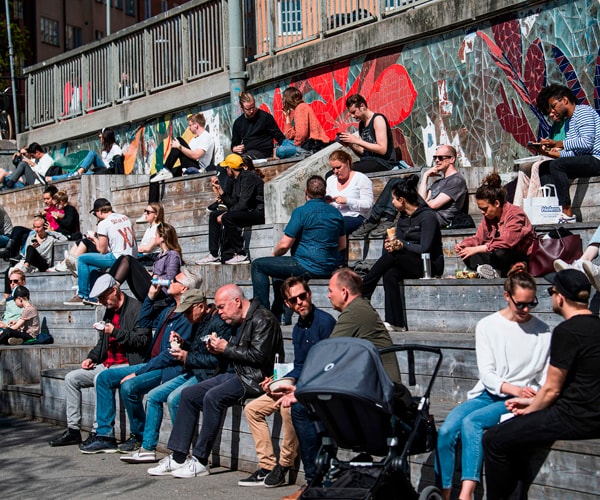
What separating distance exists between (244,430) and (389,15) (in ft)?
26.4

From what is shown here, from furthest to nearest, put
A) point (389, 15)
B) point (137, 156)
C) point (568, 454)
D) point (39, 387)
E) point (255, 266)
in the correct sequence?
point (137, 156) → point (389, 15) → point (39, 387) → point (255, 266) → point (568, 454)

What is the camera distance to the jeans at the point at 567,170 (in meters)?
10.5

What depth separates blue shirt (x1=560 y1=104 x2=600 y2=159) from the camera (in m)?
10.6

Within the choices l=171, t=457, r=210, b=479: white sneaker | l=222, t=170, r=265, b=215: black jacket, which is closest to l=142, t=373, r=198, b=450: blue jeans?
l=171, t=457, r=210, b=479: white sneaker

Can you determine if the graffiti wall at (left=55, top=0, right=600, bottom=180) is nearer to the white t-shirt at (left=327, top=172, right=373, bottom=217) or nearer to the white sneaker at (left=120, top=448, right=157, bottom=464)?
the white t-shirt at (left=327, top=172, right=373, bottom=217)

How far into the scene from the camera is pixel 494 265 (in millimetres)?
9781

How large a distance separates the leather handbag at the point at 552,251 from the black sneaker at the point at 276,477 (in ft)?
8.65

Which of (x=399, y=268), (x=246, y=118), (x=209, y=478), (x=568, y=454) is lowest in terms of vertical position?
(x=209, y=478)

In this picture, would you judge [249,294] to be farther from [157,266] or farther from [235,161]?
[235,161]

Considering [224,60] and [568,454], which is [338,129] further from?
[568,454]

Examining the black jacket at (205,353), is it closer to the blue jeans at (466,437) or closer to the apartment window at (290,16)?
the blue jeans at (466,437)

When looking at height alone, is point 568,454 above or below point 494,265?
A: below

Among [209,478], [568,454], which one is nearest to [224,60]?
[209,478]

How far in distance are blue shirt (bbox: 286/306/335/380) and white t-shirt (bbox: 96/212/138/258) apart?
20.0ft
